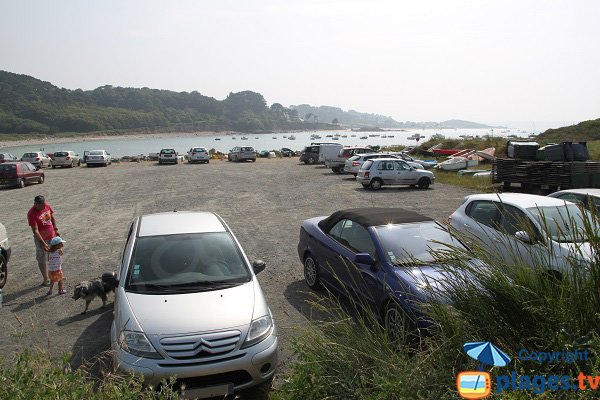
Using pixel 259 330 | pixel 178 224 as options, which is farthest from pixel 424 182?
pixel 259 330

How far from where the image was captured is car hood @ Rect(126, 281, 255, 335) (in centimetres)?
469

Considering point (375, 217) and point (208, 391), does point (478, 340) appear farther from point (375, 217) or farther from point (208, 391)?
point (375, 217)

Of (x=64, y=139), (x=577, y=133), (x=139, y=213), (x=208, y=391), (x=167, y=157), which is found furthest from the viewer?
(x=64, y=139)

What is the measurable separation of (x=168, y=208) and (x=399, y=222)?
12053 mm

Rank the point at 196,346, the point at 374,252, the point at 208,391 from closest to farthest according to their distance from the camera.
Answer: the point at 208,391, the point at 196,346, the point at 374,252

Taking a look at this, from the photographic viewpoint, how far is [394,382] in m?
3.06

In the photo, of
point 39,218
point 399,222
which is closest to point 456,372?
point 399,222

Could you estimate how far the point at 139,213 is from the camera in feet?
53.9

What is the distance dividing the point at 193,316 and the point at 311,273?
3558 mm

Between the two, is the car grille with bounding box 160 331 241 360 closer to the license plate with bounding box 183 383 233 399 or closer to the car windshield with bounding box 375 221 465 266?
the license plate with bounding box 183 383 233 399

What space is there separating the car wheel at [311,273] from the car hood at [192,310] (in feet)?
8.70

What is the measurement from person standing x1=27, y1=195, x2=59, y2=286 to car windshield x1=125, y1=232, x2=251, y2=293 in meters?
3.13

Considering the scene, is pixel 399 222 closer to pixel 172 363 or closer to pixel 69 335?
pixel 172 363

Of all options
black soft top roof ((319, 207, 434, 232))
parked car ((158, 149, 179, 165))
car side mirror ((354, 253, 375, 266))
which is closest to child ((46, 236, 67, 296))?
black soft top roof ((319, 207, 434, 232))
